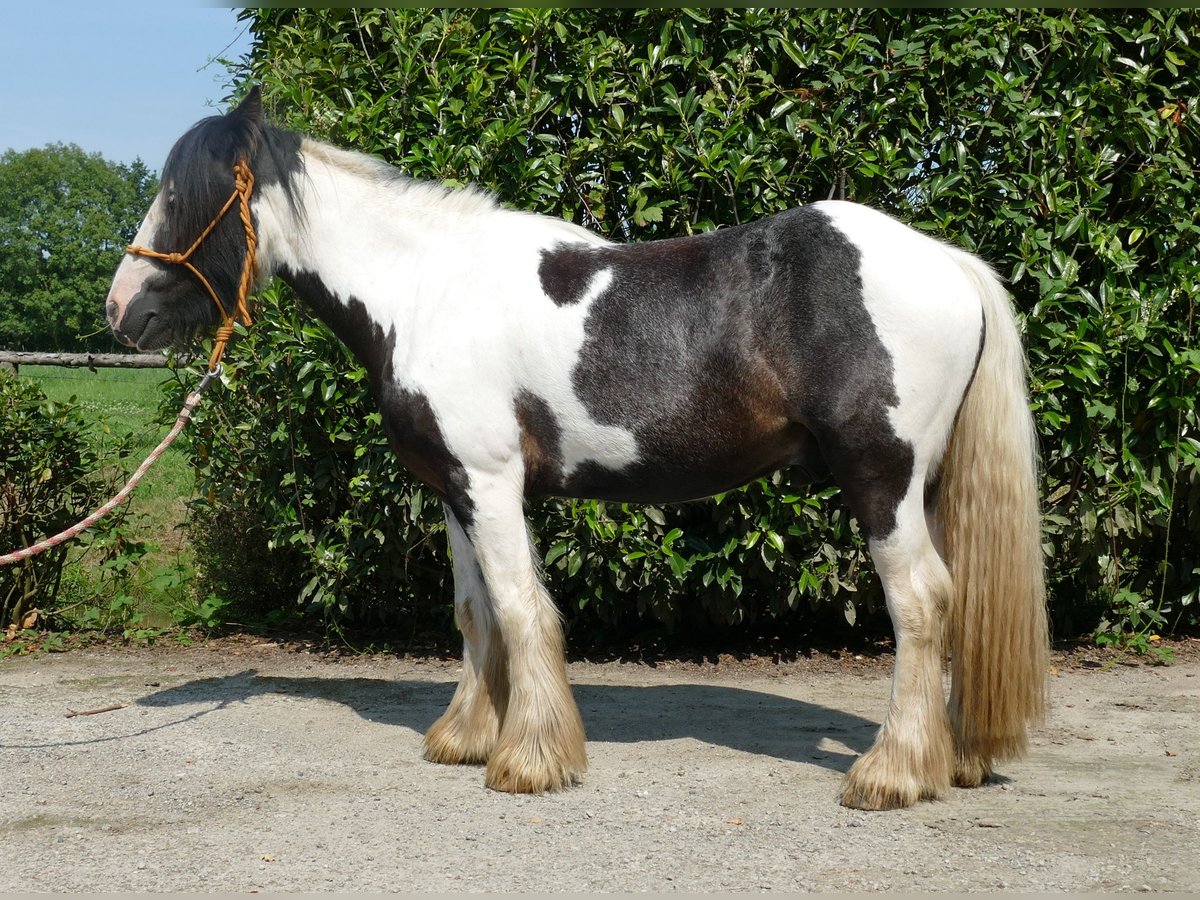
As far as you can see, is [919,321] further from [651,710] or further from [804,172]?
[651,710]

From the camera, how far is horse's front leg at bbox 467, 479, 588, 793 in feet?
11.8

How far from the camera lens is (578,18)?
517cm

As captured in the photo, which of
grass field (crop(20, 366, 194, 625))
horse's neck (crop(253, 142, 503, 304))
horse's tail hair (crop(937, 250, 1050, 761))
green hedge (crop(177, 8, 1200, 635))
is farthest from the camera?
grass field (crop(20, 366, 194, 625))

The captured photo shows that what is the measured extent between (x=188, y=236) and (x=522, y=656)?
2.00 meters

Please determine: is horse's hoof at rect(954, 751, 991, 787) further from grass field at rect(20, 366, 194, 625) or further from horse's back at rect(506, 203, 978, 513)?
grass field at rect(20, 366, 194, 625)

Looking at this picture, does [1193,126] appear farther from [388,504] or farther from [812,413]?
[388,504]

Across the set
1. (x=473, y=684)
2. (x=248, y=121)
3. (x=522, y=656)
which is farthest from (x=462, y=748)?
(x=248, y=121)

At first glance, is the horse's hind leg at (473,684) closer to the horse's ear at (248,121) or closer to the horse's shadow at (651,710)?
the horse's shadow at (651,710)

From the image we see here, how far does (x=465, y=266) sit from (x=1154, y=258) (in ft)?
12.2

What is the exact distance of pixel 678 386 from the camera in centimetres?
354

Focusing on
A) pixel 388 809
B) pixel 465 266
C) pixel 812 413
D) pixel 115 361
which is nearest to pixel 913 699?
pixel 812 413

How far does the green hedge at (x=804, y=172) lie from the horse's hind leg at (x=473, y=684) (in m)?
1.19

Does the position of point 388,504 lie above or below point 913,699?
above

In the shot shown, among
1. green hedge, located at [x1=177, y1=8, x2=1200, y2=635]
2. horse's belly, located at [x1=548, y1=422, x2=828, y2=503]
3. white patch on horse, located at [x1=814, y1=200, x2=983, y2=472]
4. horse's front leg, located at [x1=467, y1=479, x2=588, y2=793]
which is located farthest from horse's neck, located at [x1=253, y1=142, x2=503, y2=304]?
white patch on horse, located at [x1=814, y1=200, x2=983, y2=472]
